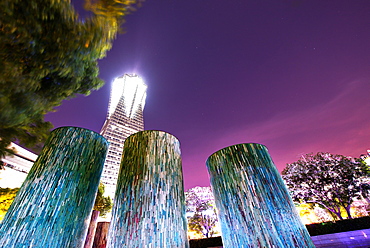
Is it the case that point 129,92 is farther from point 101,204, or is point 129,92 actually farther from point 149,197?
point 149,197

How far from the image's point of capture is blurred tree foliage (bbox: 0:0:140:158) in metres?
2.06

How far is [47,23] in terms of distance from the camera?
7.39 ft

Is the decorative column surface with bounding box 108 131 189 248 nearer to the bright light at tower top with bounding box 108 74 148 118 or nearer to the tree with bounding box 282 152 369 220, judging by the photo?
the tree with bounding box 282 152 369 220

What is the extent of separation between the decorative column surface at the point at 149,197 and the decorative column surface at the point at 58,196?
2.00ft

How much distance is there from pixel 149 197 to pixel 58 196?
3.69 ft

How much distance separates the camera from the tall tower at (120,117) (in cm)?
5728

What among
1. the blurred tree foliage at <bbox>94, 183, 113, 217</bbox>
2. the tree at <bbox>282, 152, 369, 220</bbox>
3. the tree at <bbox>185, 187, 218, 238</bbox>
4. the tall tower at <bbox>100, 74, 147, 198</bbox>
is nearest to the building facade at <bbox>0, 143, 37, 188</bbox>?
the blurred tree foliage at <bbox>94, 183, 113, 217</bbox>

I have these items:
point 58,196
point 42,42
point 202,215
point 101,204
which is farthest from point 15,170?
point 58,196

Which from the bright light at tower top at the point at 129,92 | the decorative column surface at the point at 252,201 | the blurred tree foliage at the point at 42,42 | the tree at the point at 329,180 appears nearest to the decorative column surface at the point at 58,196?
the blurred tree foliage at the point at 42,42

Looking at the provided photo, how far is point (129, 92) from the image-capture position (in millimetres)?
79938

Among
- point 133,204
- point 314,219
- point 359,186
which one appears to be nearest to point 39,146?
point 133,204

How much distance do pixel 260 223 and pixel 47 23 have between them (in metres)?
3.54

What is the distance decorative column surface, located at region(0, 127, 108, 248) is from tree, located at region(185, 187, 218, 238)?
15433mm

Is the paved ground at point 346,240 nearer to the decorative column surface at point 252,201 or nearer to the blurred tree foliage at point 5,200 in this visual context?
the decorative column surface at point 252,201
